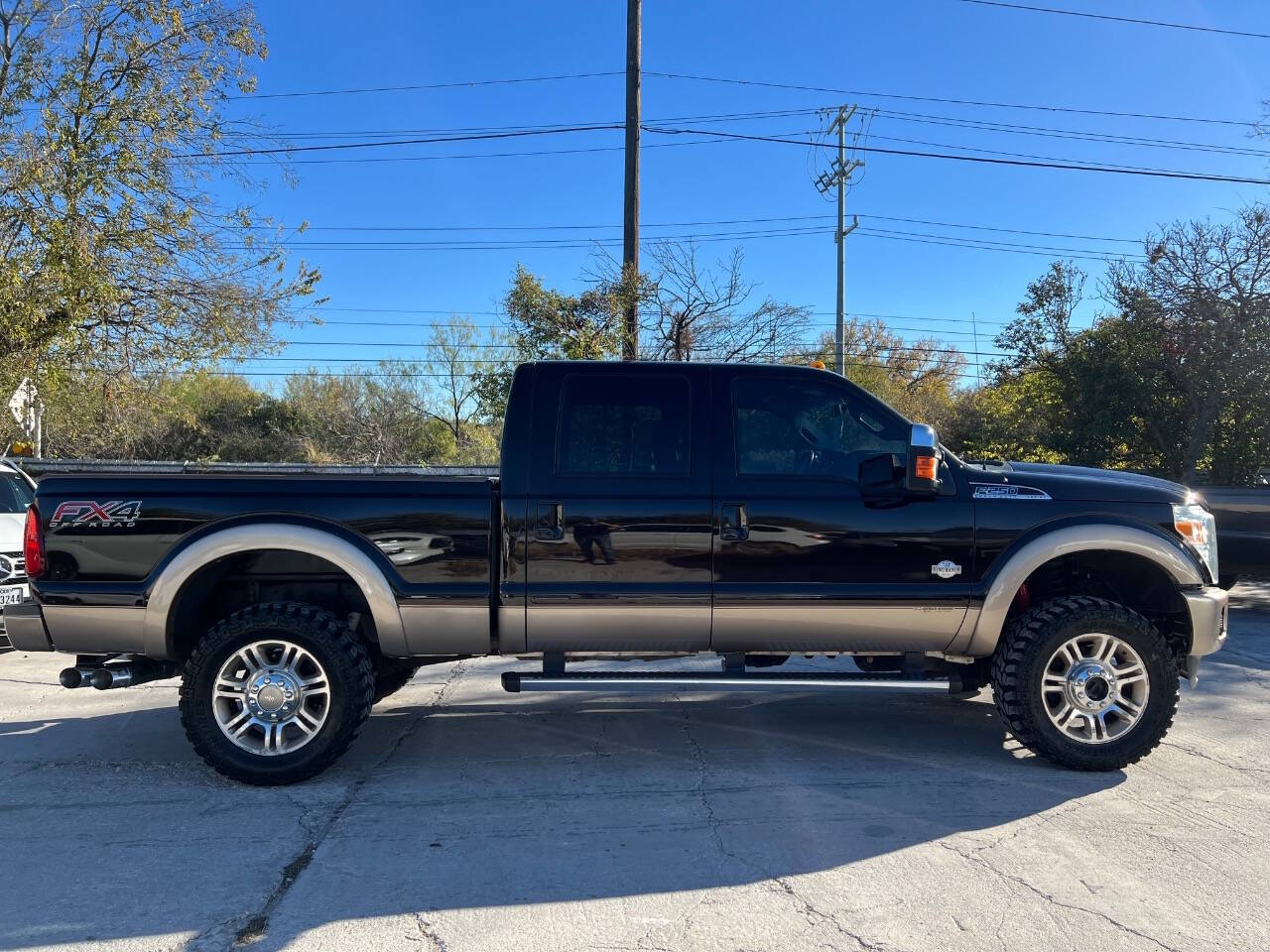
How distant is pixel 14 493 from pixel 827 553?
8143 millimetres

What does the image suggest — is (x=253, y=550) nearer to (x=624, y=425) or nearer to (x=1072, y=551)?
(x=624, y=425)

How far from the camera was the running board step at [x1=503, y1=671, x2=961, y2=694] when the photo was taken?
15.0ft

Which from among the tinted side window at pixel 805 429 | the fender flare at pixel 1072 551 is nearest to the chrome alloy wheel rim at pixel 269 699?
the tinted side window at pixel 805 429

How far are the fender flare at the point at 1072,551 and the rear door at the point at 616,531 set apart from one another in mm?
1531

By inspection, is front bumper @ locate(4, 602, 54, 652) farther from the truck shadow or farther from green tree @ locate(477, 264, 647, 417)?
green tree @ locate(477, 264, 647, 417)

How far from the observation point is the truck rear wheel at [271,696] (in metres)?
4.46

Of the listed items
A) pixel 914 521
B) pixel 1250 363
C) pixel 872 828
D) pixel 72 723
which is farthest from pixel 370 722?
pixel 1250 363

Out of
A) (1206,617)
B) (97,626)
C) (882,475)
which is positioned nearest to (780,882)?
(882,475)

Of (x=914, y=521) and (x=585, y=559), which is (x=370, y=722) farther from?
(x=914, y=521)

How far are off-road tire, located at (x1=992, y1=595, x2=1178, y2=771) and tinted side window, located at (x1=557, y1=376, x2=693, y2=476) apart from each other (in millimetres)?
2098

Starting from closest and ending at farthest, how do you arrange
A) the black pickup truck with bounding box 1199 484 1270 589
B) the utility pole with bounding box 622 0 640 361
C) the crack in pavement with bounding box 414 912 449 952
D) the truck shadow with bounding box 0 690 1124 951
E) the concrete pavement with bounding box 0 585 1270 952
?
the crack in pavement with bounding box 414 912 449 952 → the concrete pavement with bounding box 0 585 1270 952 → the truck shadow with bounding box 0 690 1124 951 → the black pickup truck with bounding box 1199 484 1270 589 → the utility pole with bounding box 622 0 640 361

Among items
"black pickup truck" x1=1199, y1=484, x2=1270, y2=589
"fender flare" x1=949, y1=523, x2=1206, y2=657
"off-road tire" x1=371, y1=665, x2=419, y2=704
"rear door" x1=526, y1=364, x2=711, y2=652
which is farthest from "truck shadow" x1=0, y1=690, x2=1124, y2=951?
"black pickup truck" x1=1199, y1=484, x2=1270, y2=589

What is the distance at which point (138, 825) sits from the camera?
4055 millimetres

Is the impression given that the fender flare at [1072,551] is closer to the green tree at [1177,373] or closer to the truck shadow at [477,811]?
the truck shadow at [477,811]
